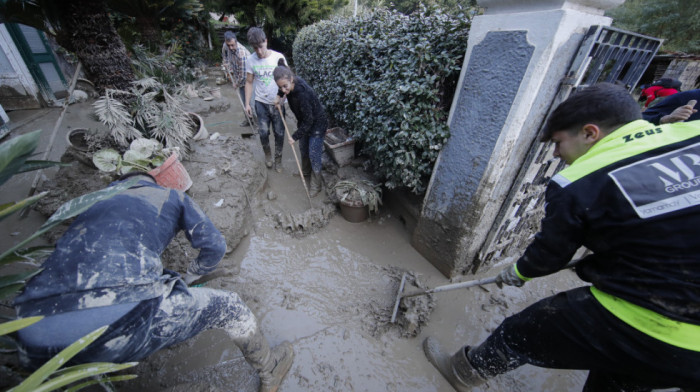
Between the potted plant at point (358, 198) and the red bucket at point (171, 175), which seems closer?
the red bucket at point (171, 175)

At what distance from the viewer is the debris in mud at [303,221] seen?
3.61 m

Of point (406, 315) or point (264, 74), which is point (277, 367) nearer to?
point (406, 315)

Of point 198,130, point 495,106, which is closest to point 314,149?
point 198,130

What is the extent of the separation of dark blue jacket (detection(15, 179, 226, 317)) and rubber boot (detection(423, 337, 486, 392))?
7.22 feet

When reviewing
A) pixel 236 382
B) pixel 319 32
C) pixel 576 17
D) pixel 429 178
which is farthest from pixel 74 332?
pixel 319 32

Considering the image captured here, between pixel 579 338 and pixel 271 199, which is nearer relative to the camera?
pixel 579 338

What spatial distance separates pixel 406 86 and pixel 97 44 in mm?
3999

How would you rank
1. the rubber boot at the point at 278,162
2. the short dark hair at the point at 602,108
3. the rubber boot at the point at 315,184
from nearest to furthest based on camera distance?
the short dark hair at the point at 602,108, the rubber boot at the point at 315,184, the rubber boot at the point at 278,162

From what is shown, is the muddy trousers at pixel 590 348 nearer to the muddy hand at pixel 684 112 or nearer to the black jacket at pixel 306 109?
the muddy hand at pixel 684 112

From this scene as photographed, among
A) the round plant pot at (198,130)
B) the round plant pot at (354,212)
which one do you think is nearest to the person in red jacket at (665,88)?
the round plant pot at (354,212)

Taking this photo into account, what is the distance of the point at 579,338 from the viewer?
143cm

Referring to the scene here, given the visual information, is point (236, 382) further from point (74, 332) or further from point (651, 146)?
point (651, 146)

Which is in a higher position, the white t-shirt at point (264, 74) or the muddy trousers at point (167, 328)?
the white t-shirt at point (264, 74)

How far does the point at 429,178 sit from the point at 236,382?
9.08 feet
